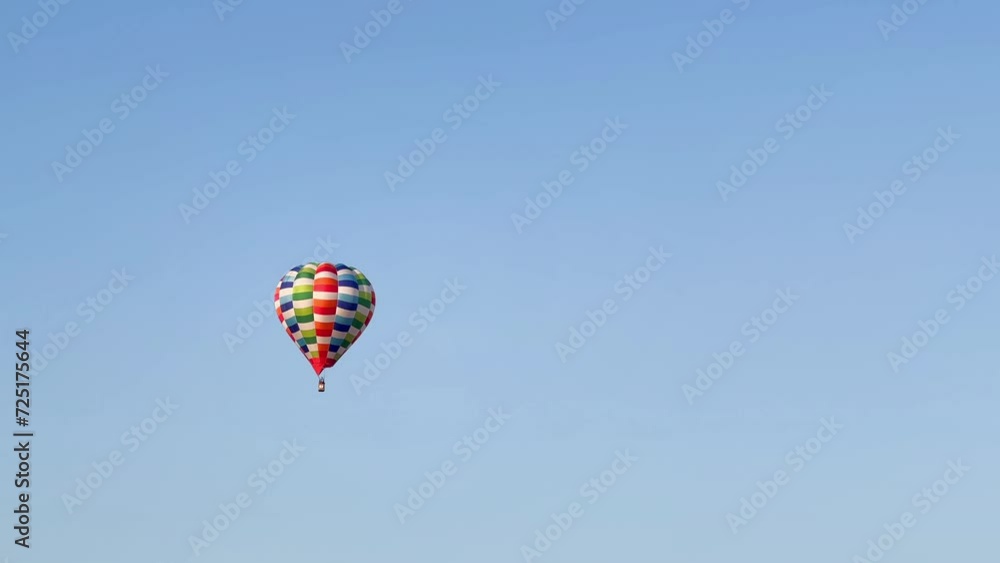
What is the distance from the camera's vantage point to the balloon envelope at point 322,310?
11106 centimetres

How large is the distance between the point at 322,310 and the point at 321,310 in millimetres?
45

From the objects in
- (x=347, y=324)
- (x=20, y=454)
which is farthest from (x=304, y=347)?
(x=20, y=454)

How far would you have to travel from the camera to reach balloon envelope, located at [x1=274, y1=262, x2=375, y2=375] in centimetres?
11106

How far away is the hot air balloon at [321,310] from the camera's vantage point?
111062 millimetres

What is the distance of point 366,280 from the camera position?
113 meters

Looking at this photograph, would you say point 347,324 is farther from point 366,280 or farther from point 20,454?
point 20,454

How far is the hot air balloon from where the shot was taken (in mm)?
111062

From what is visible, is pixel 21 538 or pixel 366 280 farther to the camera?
pixel 366 280

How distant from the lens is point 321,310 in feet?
364

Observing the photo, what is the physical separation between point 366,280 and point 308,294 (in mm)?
3372

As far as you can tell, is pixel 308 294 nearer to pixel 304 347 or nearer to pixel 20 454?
pixel 304 347

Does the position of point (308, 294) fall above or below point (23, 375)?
above

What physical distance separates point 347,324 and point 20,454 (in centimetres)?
2250

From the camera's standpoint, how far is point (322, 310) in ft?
364
